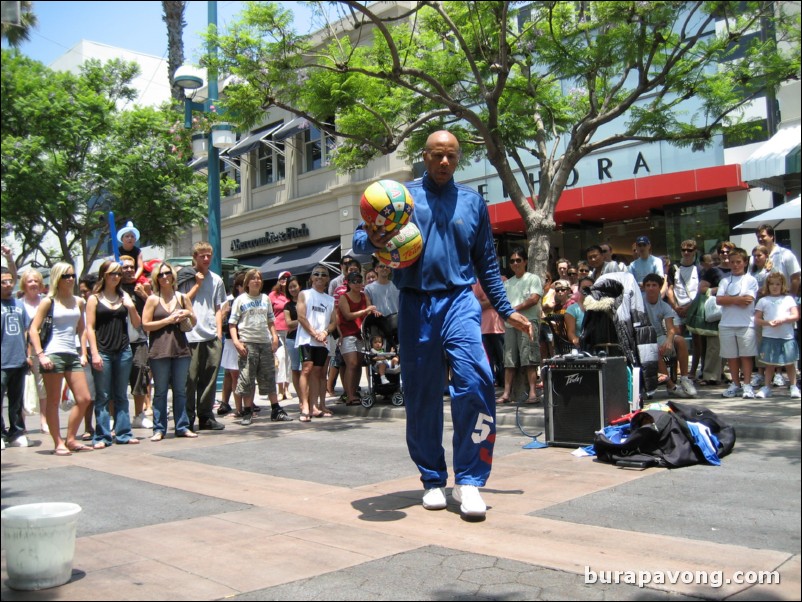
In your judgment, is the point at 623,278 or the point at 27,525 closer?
the point at 27,525

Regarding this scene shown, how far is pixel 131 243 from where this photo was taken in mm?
9242

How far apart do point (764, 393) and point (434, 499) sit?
6.32 metres

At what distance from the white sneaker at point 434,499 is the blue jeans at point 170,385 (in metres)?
4.80

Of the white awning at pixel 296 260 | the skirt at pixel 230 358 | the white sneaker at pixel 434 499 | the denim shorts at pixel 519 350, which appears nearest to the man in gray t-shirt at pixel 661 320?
the denim shorts at pixel 519 350

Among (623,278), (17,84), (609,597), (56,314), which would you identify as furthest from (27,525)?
(623,278)

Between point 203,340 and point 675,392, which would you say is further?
point 675,392

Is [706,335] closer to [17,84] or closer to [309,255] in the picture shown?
[17,84]

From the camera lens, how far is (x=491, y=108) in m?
11.5

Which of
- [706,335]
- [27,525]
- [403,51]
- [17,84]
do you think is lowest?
[27,525]

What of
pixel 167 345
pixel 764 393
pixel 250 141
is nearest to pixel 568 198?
pixel 764 393

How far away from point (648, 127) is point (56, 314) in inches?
390

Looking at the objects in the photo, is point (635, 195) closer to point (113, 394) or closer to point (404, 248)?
point (113, 394)

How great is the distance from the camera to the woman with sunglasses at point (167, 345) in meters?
8.87

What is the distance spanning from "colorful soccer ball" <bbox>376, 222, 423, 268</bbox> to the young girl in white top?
6174 millimetres
